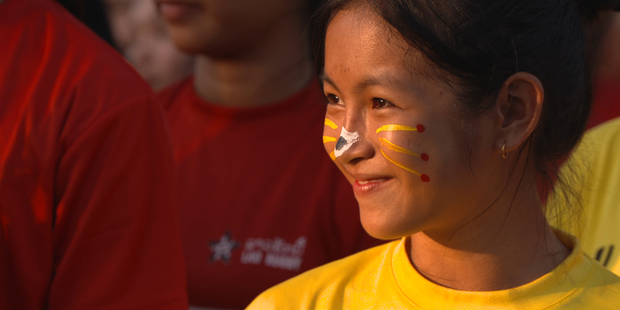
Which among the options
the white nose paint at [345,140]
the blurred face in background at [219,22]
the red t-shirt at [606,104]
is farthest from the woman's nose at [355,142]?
the red t-shirt at [606,104]

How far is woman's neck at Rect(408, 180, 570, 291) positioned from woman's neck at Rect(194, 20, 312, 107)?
3.99 feet

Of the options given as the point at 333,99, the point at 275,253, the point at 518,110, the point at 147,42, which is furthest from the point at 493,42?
the point at 147,42

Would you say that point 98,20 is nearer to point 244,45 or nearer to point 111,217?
point 244,45

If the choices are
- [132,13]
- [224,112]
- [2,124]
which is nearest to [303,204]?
[224,112]

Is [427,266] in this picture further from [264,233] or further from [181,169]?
[181,169]

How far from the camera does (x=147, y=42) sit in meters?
4.43

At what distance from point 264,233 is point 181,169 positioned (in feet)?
1.64

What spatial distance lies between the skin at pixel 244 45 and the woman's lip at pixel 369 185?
1057 mm

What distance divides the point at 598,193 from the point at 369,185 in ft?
2.69

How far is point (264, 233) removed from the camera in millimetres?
2340

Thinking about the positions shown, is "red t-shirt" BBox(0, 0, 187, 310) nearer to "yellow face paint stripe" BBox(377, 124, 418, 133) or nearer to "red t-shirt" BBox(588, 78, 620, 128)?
"yellow face paint stripe" BBox(377, 124, 418, 133)

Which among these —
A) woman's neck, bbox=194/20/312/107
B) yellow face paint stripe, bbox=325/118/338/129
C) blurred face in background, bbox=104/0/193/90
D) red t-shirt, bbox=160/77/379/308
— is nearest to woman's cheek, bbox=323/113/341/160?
yellow face paint stripe, bbox=325/118/338/129

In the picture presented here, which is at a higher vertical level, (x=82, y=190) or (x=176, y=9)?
(x=176, y=9)

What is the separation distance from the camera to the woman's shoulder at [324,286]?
1.61 metres
